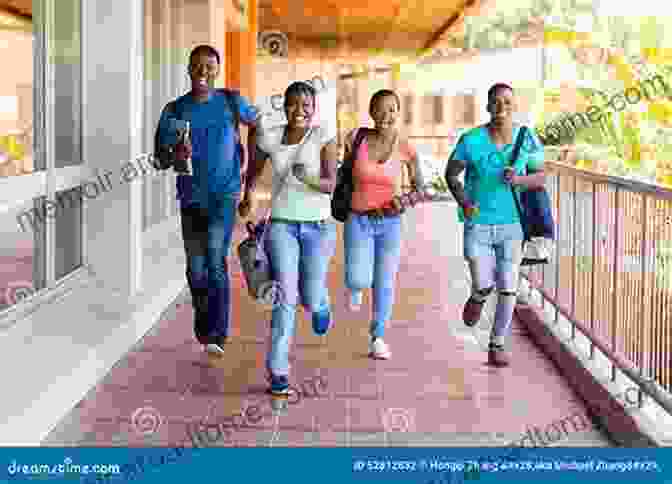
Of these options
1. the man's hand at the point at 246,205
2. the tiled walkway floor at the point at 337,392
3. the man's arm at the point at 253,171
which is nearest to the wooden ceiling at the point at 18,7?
the man's arm at the point at 253,171

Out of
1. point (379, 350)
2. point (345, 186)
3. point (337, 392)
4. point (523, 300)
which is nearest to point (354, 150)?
point (345, 186)

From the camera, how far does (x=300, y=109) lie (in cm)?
567

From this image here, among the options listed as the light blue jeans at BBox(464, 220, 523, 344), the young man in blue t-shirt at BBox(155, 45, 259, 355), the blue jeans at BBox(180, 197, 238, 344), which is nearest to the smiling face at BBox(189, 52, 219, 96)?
the young man in blue t-shirt at BBox(155, 45, 259, 355)

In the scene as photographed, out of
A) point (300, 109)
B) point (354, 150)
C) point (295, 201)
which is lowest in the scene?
point (295, 201)

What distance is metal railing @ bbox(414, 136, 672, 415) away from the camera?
518cm

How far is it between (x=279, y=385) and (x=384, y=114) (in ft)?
5.08

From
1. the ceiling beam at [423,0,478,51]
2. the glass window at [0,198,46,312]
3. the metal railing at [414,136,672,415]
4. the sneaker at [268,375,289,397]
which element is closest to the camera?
the metal railing at [414,136,672,415]

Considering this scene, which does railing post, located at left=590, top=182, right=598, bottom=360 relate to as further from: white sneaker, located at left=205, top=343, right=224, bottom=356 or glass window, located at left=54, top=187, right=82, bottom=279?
glass window, located at left=54, top=187, right=82, bottom=279

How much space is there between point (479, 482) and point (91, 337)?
2706 mm

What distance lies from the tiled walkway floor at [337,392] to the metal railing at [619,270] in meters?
0.38

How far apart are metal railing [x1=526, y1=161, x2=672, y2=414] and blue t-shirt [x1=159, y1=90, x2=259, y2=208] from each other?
80.2 inches

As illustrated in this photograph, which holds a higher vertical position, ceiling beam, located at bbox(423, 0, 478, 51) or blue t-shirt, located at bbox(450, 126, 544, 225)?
ceiling beam, located at bbox(423, 0, 478, 51)

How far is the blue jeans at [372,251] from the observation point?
641 cm

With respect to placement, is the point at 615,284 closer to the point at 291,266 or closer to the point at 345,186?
the point at 345,186
